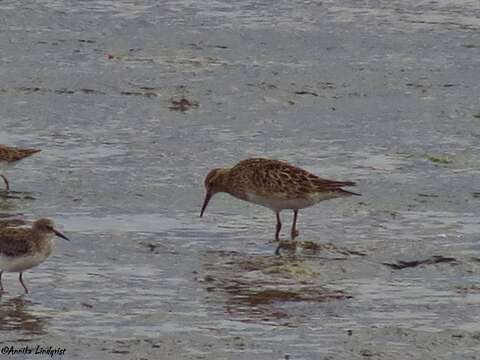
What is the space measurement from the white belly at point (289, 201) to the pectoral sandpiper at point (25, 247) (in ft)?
7.53

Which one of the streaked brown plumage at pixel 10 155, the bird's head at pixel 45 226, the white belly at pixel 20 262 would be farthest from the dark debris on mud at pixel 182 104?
the white belly at pixel 20 262

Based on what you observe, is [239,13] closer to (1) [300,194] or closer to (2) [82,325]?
(1) [300,194]

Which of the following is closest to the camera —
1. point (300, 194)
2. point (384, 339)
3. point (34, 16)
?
point (384, 339)

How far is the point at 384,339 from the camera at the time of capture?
10.9 meters

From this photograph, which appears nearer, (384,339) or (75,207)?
(384,339)

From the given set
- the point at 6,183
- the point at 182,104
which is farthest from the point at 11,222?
the point at 182,104

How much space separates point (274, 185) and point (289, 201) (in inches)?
8.2

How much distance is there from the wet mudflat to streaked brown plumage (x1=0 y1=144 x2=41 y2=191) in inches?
8.7

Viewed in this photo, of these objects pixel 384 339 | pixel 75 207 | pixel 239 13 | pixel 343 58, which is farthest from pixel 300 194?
pixel 239 13

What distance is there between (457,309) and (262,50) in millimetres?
9015

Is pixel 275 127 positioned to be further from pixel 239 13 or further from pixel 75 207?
pixel 239 13

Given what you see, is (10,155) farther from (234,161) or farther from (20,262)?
(20,262)

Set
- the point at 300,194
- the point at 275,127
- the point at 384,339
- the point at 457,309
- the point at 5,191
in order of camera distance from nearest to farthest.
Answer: the point at 384,339 < the point at 457,309 < the point at 300,194 < the point at 5,191 < the point at 275,127

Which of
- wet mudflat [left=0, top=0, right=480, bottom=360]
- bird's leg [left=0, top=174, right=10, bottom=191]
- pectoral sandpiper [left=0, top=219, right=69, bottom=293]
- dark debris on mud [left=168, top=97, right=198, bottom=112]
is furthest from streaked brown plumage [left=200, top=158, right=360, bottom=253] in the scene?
dark debris on mud [left=168, top=97, right=198, bottom=112]
